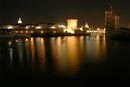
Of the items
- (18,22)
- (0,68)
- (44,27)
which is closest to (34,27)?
(44,27)

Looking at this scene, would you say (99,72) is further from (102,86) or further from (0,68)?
(0,68)

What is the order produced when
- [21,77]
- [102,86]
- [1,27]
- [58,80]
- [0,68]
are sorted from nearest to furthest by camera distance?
1. [102,86]
2. [58,80]
3. [21,77]
4. [0,68]
5. [1,27]

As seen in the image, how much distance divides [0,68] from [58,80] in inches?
98.0

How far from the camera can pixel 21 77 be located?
677 cm

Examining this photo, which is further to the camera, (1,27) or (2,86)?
(1,27)

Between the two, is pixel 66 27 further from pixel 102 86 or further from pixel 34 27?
pixel 102 86

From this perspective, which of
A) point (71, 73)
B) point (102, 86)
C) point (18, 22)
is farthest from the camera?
point (18, 22)

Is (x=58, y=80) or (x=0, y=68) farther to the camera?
(x=0, y=68)

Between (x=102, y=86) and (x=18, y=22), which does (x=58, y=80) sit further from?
(x=18, y=22)

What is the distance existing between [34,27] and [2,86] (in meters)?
47.7

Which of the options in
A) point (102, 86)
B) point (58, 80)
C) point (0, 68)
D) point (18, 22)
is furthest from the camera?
point (18, 22)

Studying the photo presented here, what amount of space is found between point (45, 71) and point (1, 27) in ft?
151

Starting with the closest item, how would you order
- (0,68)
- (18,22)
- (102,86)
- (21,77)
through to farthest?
(102,86), (21,77), (0,68), (18,22)

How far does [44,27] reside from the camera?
175 ft
